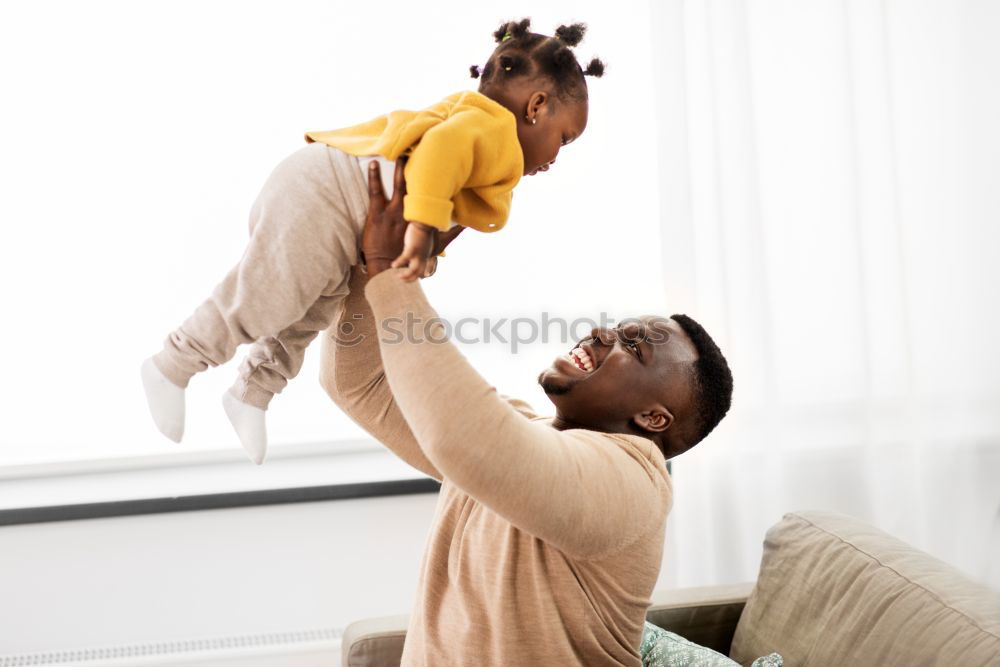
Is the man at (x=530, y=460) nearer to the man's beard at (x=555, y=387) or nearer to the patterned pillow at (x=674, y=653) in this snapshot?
the man's beard at (x=555, y=387)

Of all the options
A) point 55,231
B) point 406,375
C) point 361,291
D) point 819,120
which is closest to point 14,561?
point 55,231

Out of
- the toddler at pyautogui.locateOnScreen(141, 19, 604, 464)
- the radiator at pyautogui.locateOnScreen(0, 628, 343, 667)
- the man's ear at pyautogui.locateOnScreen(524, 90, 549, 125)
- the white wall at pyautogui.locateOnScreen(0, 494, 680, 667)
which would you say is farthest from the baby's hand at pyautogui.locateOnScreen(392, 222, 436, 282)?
the radiator at pyautogui.locateOnScreen(0, 628, 343, 667)

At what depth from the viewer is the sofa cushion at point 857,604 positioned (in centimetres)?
141

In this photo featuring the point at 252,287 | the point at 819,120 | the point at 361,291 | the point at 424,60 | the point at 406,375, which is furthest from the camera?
the point at 424,60

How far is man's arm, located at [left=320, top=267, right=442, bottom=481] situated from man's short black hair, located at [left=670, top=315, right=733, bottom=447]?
468 mm

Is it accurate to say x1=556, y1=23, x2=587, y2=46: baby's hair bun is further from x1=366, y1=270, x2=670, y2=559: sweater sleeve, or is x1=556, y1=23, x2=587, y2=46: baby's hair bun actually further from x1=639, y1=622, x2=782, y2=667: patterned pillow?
x1=639, y1=622, x2=782, y2=667: patterned pillow

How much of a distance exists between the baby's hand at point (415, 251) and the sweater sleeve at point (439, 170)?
0.04 feet

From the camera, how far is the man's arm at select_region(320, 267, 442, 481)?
1.40m

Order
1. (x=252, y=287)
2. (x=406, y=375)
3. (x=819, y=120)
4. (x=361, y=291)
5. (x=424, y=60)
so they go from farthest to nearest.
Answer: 1. (x=424, y=60)
2. (x=819, y=120)
3. (x=361, y=291)
4. (x=252, y=287)
5. (x=406, y=375)

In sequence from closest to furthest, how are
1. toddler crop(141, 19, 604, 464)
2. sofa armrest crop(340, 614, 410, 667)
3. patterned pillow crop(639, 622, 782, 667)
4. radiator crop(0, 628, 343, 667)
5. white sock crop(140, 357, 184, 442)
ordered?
toddler crop(141, 19, 604, 464)
white sock crop(140, 357, 184, 442)
patterned pillow crop(639, 622, 782, 667)
sofa armrest crop(340, 614, 410, 667)
radiator crop(0, 628, 343, 667)

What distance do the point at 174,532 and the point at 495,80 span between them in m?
1.53

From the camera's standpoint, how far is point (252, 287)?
4.03 feet

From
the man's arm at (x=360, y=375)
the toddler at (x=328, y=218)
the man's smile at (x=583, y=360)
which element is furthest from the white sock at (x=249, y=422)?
the man's smile at (x=583, y=360)

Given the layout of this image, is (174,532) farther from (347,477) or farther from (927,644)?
(927,644)
